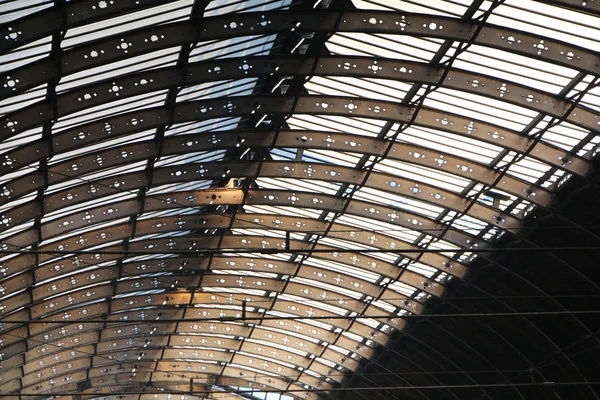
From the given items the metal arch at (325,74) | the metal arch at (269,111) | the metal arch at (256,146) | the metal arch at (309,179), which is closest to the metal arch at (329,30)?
the metal arch at (325,74)

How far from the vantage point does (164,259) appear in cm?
4844

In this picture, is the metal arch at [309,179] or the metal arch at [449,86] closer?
the metal arch at [449,86]

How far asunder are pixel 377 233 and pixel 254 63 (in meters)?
15.9

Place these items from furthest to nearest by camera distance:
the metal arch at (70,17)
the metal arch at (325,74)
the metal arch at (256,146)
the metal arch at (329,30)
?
the metal arch at (256,146), the metal arch at (325,74), the metal arch at (329,30), the metal arch at (70,17)

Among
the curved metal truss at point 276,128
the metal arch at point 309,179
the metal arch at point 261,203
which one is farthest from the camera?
the metal arch at point 261,203

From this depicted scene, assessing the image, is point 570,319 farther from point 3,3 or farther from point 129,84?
point 3,3

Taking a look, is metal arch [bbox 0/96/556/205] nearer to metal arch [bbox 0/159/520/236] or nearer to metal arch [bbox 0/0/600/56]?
metal arch [bbox 0/159/520/236]

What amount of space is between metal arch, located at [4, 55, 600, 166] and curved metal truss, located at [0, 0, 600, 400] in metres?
0.05

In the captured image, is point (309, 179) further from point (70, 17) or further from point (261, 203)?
point (70, 17)

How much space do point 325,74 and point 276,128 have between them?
18.4ft

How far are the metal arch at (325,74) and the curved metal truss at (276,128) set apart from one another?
0.05 meters

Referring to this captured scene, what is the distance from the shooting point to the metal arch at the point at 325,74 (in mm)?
31156

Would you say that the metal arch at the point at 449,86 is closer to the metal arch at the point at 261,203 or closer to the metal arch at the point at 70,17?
the metal arch at the point at 70,17

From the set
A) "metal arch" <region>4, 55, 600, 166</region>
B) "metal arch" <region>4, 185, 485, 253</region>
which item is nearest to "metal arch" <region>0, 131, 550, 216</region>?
"metal arch" <region>4, 185, 485, 253</region>
